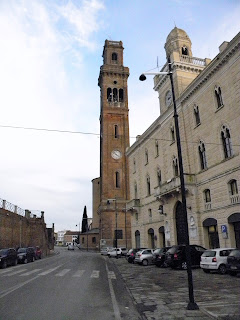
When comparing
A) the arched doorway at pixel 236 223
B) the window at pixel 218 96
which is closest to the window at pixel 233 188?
the arched doorway at pixel 236 223

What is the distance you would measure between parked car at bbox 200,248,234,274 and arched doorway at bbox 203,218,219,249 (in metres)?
6.47

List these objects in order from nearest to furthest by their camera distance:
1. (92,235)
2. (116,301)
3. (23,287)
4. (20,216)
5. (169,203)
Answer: (116,301) < (23,287) < (169,203) < (20,216) < (92,235)

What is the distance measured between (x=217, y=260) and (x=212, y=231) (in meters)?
7.71

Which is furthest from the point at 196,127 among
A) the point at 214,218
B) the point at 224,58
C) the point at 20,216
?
the point at 20,216

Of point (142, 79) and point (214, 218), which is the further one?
point (214, 218)

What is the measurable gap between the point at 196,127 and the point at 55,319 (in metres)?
21.8

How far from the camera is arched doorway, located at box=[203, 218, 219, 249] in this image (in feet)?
74.6

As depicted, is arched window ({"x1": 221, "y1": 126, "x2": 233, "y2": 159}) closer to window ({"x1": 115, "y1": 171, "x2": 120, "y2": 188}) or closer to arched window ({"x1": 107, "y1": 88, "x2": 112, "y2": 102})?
window ({"x1": 115, "y1": 171, "x2": 120, "y2": 188})

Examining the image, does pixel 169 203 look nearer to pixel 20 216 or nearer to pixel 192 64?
pixel 192 64

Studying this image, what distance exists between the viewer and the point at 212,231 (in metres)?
23.3

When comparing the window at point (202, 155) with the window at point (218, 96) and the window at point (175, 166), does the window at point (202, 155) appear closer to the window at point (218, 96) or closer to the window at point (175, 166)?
the window at point (218, 96)

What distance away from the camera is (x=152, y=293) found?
10.5 metres

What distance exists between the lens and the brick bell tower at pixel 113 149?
57812mm

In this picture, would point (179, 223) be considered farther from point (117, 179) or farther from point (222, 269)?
point (117, 179)
